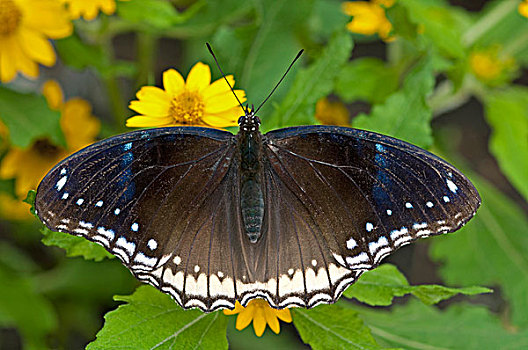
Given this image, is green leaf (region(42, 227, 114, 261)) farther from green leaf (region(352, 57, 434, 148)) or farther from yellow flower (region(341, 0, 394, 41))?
yellow flower (region(341, 0, 394, 41))

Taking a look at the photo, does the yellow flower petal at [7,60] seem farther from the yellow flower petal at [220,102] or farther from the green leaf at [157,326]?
the green leaf at [157,326]

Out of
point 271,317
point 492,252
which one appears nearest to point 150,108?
point 271,317

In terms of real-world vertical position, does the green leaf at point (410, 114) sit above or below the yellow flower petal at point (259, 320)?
above

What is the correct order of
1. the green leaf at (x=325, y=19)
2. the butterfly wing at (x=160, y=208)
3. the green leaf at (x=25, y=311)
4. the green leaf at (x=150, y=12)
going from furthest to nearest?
the green leaf at (x=325, y=19) → the green leaf at (x=25, y=311) → the green leaf at (x=150, y=12) → the butterfly wing at (x=160, y=208)

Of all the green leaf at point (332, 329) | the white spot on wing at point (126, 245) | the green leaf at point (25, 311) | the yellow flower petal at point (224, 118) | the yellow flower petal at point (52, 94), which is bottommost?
the green leaf at point (332, 329)

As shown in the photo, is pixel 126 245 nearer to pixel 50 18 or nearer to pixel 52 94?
pixel 50 18

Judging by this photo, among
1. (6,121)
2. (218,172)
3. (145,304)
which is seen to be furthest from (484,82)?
(6,121)

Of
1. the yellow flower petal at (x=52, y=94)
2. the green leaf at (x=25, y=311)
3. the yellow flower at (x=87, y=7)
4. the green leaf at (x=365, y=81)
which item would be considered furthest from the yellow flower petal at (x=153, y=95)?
the green leaf at (x=25, y=311)
